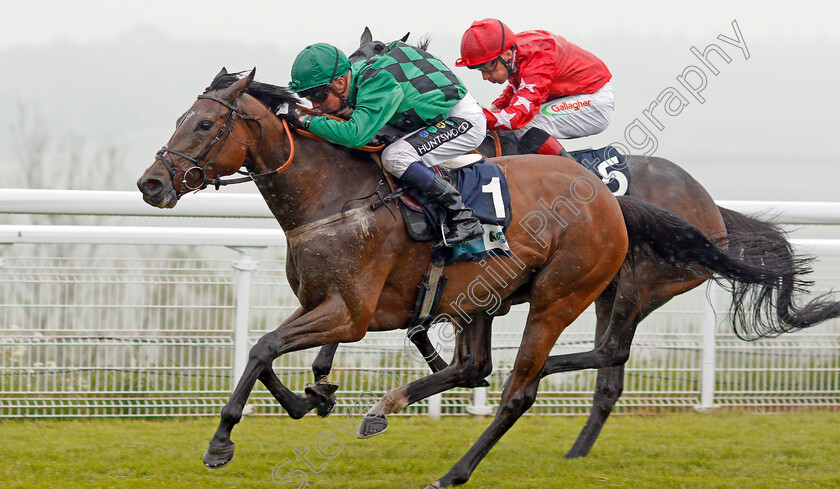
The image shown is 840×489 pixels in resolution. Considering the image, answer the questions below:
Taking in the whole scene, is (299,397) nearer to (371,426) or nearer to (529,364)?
(371,426)

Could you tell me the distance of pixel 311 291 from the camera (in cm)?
346

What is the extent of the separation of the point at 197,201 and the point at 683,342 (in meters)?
3.11

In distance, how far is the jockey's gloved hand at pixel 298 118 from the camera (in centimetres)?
343

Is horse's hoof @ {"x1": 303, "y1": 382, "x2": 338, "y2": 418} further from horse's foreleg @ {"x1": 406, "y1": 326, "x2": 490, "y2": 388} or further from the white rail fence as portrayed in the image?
the white rail fence

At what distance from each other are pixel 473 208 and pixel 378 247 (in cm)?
42

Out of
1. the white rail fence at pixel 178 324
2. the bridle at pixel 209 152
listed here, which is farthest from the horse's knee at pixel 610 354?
the bridle at pixel 209 152

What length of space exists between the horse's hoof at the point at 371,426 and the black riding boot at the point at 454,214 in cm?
86

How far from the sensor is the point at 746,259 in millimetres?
4371

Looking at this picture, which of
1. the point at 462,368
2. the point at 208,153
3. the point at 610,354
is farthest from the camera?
the point at 610,354

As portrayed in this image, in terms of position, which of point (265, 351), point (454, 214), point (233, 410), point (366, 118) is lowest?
point (233, 410)

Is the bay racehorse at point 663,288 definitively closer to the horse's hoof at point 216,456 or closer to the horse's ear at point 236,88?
the horse's hoof at point 216,456

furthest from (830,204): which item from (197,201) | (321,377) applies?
(197,201)

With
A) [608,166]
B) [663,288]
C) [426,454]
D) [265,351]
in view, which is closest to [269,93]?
[265,351]

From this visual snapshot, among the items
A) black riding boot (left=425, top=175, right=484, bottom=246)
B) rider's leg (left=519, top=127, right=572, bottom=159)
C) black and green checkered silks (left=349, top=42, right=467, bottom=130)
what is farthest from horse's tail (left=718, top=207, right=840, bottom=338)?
black and green checkered silks (left=349, top=42, right=467, bottom=130)
